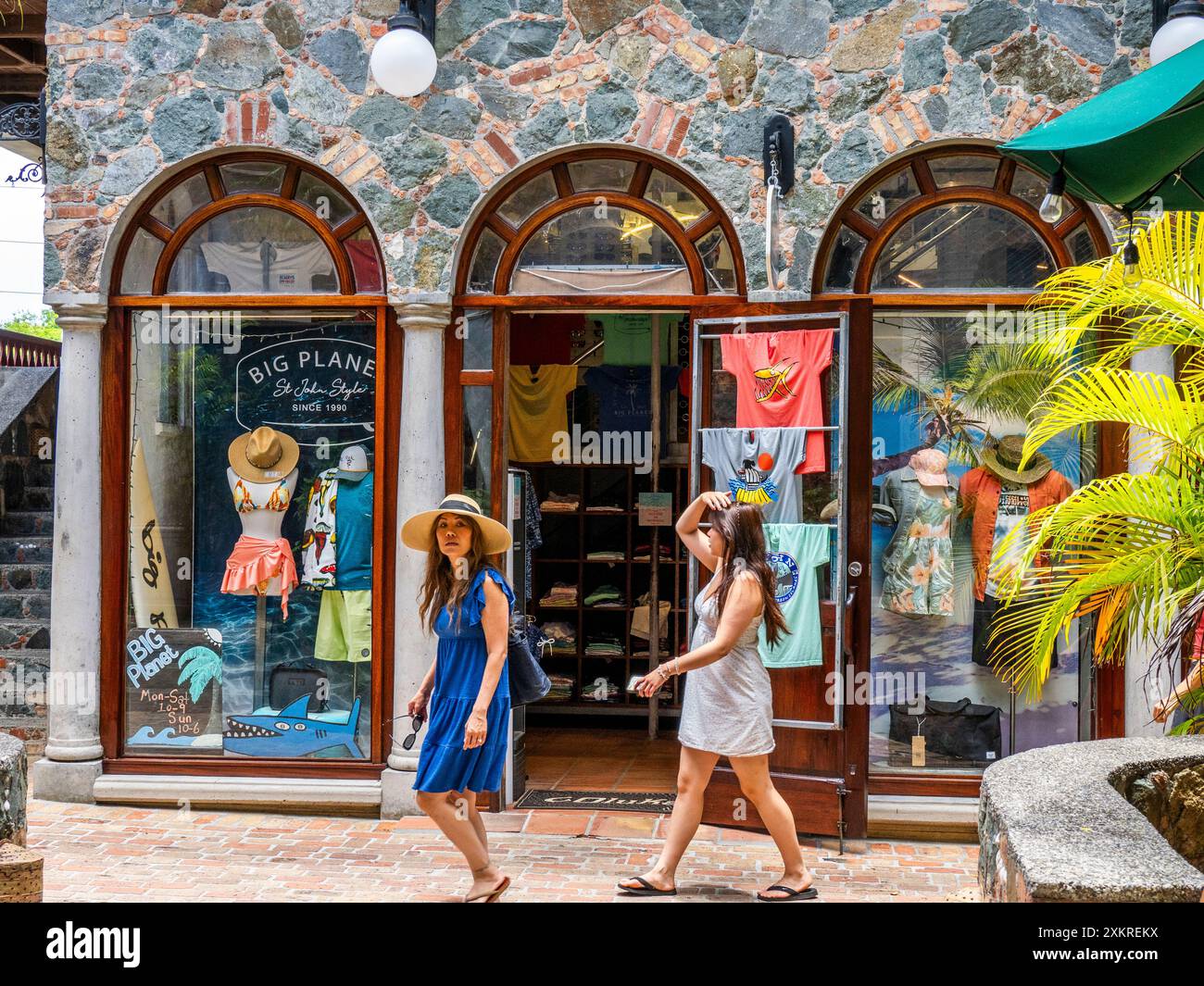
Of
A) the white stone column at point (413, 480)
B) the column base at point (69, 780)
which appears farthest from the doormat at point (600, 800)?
the column base at point (69, 780)

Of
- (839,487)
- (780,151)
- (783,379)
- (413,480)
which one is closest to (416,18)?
(780,151)

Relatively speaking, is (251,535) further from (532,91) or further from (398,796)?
(532,91)

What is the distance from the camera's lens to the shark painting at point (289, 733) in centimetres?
767

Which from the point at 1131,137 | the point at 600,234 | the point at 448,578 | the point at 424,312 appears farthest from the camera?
the point at 600,234

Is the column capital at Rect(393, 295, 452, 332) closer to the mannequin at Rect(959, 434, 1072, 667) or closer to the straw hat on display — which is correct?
the straw hat on display

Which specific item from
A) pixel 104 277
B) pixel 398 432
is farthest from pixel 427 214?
pixel 104 277

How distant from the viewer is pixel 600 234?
7.54 metres

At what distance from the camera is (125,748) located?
25.5 ft

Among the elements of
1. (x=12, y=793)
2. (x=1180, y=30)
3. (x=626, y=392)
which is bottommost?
(x=12, y=793)

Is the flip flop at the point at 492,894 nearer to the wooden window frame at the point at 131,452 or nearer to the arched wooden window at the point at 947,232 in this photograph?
the wooden window frame at the point at 131,452

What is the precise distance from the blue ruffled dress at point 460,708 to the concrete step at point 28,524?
515cm

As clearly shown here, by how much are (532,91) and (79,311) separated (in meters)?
2.89

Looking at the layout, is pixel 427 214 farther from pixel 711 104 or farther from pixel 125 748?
pixel 125 748

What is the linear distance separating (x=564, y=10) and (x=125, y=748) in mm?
4921
